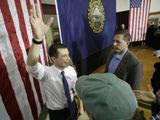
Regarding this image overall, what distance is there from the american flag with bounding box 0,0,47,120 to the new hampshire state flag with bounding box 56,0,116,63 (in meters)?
0.84

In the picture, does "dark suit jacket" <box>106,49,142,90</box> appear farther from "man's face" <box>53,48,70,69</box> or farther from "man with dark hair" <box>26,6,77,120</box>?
"man's face" <box>53,48,70,69</box>

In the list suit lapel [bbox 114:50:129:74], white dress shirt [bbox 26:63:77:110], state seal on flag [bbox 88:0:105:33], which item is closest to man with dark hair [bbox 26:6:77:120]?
white dress shirt [bbox 26:63:77:110]

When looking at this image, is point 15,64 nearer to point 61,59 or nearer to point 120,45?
point 61,59

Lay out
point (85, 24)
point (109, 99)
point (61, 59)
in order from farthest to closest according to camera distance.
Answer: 1. point (85, 24)
2. point (61, 59)
3. point (109, 99)

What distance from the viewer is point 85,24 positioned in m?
3.04

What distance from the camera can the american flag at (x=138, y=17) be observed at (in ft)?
17.2

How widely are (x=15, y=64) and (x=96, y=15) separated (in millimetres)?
2490

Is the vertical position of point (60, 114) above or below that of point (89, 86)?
below

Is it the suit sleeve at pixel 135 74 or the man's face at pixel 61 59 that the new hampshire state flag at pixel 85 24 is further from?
the suit sleeve at pixel 135 74

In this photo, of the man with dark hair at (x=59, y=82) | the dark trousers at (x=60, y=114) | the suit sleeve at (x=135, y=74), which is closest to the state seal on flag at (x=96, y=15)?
the suit sleeve at (x=135, y=74)

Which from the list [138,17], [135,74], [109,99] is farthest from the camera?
[138,17]

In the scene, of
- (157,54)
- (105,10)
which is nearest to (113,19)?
(105,10)

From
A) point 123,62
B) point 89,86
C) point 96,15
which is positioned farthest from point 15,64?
point 96,15

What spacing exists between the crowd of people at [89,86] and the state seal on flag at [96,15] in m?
1.38
